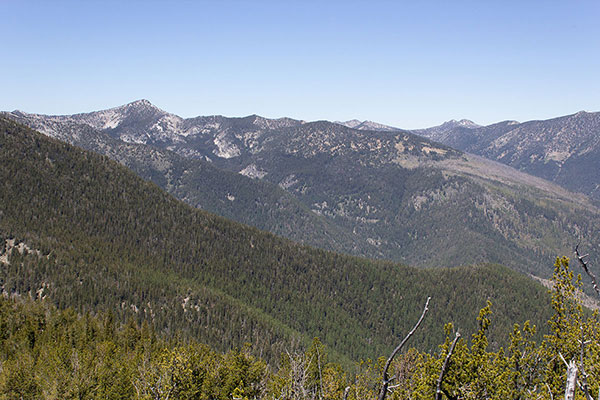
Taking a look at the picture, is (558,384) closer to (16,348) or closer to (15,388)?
(15,388)

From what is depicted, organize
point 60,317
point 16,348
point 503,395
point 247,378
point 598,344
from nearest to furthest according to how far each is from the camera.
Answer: point 598,344 → point 503,395 → point 247,378 → point 16,348 → point 60,317

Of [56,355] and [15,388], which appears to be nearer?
[15,388]

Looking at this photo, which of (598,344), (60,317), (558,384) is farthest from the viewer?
(60,317)

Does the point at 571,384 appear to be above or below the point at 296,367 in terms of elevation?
→ above

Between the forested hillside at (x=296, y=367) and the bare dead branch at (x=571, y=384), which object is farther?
the forested hillside at (x=296, y=367)

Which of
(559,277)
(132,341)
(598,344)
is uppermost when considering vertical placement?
(559,277)

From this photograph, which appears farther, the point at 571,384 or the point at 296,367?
the point at 296,367

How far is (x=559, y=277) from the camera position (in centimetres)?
3247

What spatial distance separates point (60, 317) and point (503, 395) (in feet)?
507

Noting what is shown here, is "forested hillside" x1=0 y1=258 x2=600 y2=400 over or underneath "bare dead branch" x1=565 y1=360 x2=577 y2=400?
underneath

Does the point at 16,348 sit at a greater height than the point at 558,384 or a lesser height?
lesser

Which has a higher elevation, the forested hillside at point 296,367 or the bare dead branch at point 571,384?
the bare dead branch at point 571,384

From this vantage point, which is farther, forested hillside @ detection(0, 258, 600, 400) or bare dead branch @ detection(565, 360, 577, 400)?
forested hillside @ detection(0, 258, 600, 400)

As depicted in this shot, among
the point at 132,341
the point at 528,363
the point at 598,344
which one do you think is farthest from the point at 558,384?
the point at 132,341
